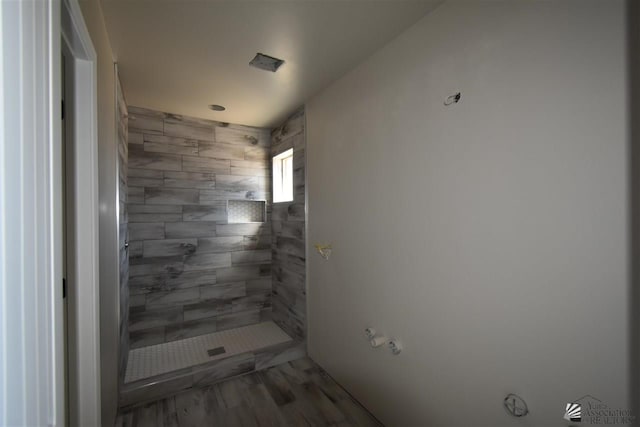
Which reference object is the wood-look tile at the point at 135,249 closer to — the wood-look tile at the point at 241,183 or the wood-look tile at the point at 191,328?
the wood-look tile at the point at 191,328

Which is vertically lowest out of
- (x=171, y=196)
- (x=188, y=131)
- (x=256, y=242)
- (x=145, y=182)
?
(x=256, y=242)

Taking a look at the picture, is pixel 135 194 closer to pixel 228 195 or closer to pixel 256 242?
pixel 228 195

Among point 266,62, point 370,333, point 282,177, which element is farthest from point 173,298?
point 266,62

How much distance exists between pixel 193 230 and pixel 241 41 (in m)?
2.03

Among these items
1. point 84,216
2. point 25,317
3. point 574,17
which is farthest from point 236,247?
point 574,17

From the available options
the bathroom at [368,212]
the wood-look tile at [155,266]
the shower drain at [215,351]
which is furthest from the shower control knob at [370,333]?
the wood-look tile at [155,266]

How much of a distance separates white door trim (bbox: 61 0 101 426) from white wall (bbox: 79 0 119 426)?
0.17 meters

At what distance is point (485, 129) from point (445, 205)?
0.38m

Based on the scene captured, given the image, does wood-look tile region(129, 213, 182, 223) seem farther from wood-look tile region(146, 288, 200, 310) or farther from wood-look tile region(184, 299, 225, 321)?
wood-look tile region(184, 299, 225, 321)

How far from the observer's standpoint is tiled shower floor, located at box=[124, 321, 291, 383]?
242 centimetres

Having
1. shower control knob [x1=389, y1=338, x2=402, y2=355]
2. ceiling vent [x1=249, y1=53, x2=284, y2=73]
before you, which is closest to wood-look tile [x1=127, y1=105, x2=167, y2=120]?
ceiling vent [x1=249, y1=53, x2=284, y2=73]

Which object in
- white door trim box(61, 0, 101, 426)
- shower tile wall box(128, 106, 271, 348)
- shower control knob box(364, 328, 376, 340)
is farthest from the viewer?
shower tile wall box(128, 106, 271, 348)

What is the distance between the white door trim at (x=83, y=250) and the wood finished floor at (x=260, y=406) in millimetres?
903

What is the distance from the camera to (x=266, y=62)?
6.39ft
